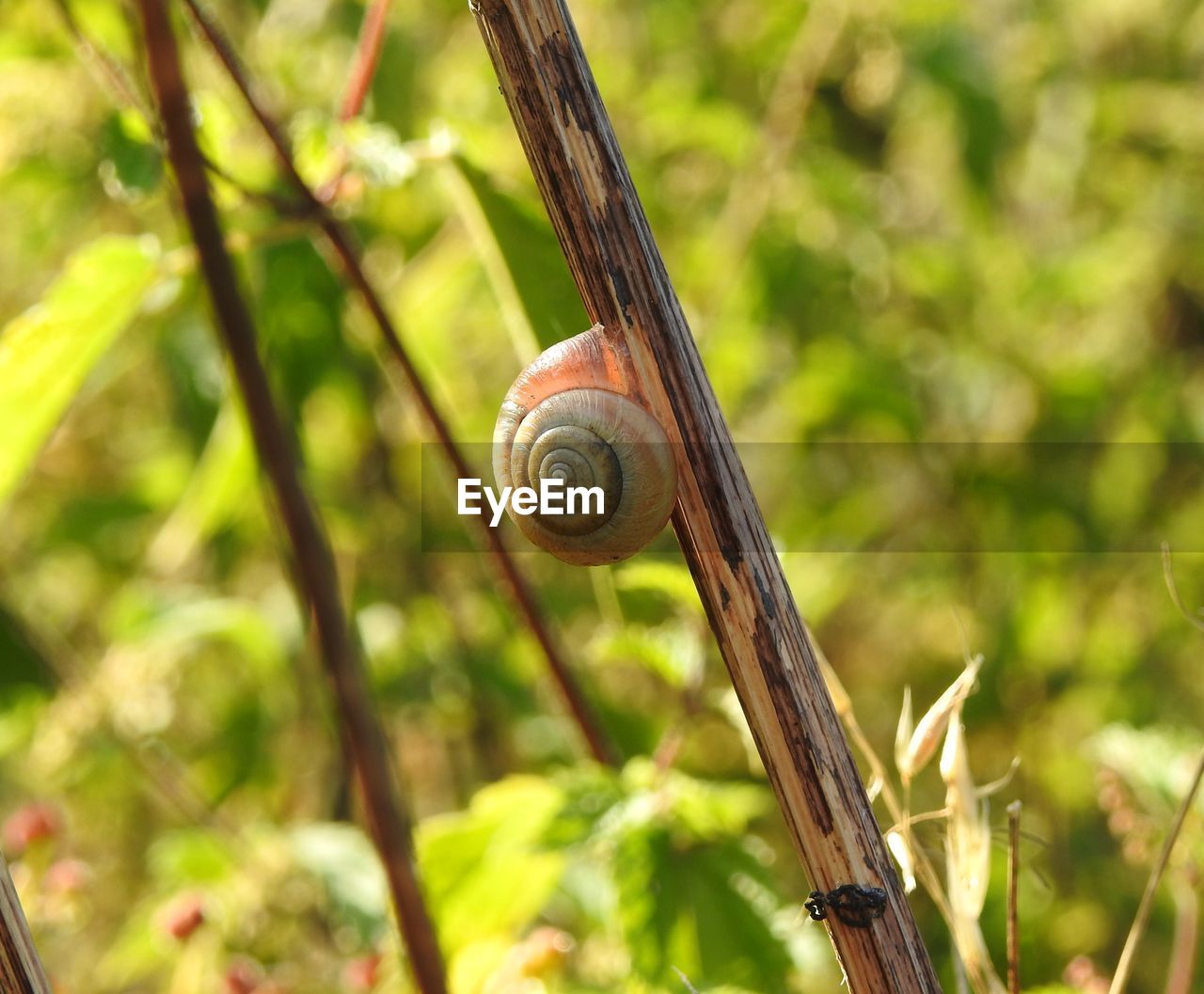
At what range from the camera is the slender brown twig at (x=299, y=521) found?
2.44 ft

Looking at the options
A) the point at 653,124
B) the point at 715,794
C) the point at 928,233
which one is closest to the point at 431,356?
the point at 653,124

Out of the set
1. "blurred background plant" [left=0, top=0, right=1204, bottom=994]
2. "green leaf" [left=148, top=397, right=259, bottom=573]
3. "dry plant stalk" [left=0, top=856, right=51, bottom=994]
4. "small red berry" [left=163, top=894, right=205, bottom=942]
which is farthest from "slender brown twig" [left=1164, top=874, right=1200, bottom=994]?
"green leaf" [left=148, top=397, right=259, bottom=573]

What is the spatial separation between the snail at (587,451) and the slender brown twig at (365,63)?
0.48 meters

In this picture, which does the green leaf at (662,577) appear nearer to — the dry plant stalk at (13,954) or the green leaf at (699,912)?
the green leaf at (699,912)

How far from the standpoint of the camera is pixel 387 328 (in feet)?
3.07

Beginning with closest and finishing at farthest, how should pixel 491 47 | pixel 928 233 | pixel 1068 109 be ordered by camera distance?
pixel 491 47, pixel 1068 109, pixel 928 233

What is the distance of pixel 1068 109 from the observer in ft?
9.30

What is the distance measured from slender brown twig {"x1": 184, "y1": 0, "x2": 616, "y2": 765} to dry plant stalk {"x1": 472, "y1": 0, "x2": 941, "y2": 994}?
388 millimetres

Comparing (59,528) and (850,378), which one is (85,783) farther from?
(850,378)

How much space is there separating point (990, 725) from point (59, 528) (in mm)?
1721

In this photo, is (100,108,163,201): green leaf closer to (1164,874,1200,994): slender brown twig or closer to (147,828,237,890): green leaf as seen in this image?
(147,828,237,890): green leaf

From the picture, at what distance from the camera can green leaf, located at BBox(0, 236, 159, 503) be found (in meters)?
0.95

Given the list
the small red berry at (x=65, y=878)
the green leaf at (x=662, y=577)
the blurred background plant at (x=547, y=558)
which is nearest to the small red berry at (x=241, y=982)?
the blurred background plant at (x=547, y=558)

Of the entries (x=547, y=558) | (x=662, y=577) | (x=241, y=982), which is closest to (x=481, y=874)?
(x=241, y=982)
